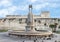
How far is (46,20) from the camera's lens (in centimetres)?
9681

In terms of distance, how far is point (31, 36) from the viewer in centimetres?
3566

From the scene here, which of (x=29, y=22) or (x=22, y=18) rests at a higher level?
(x=29, y=22)

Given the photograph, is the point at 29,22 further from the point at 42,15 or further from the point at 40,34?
the point at 42,15

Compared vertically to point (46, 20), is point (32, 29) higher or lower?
higher

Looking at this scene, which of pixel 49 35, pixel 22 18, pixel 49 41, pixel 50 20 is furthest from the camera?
pixel 22 18

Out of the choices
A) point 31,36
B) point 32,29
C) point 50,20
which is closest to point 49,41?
point 31,36

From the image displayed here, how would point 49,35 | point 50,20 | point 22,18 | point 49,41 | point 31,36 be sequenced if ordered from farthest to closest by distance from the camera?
1. point 22,18
2. point 50,20
3. point 49,35
4. point 31,36
5. point 49,41

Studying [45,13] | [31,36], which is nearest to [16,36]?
[31,36]

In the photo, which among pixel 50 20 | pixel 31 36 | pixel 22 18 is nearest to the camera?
pixel 31 36

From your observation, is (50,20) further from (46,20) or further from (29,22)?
(29,22)

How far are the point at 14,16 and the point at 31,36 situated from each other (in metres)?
70.7

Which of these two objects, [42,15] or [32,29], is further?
[42,15]

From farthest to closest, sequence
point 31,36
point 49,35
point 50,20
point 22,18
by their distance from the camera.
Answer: point 22,18 → point 50,20 → point 49,35 → point 31,36

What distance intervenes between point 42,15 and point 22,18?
7.78 meters
